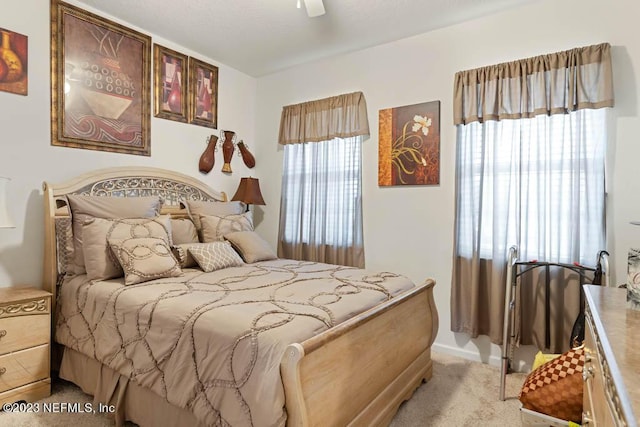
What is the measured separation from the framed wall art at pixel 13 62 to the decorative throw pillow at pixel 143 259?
129cm

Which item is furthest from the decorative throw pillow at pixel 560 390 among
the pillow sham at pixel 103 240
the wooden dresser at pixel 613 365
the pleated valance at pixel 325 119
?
the pleated valance at pixel 325 119

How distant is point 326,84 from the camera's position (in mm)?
3818

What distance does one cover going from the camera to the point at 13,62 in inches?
98.4

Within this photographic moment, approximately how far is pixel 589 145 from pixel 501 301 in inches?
49.1

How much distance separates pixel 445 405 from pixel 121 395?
1.85 metres

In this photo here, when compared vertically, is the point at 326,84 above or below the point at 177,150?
above

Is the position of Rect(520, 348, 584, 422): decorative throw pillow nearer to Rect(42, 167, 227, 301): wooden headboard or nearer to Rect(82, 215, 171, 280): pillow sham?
Rect(82, 215, 171, 280): pillow sham

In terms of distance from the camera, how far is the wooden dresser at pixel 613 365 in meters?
0.66

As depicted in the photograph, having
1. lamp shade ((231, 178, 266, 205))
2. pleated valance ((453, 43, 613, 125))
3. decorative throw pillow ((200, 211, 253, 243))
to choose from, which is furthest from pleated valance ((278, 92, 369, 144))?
decorative throw pillow ((200, 211, 253, 243))

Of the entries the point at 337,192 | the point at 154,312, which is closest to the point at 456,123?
the point at 337,192

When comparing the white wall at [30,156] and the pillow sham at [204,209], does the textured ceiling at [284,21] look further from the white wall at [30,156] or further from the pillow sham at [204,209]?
the pillow sham at [204,209]

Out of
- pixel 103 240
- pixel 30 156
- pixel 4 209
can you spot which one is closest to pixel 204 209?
pixel 103 240

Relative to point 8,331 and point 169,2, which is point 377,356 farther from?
point 169,2

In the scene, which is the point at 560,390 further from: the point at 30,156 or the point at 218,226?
the point at 30,156
